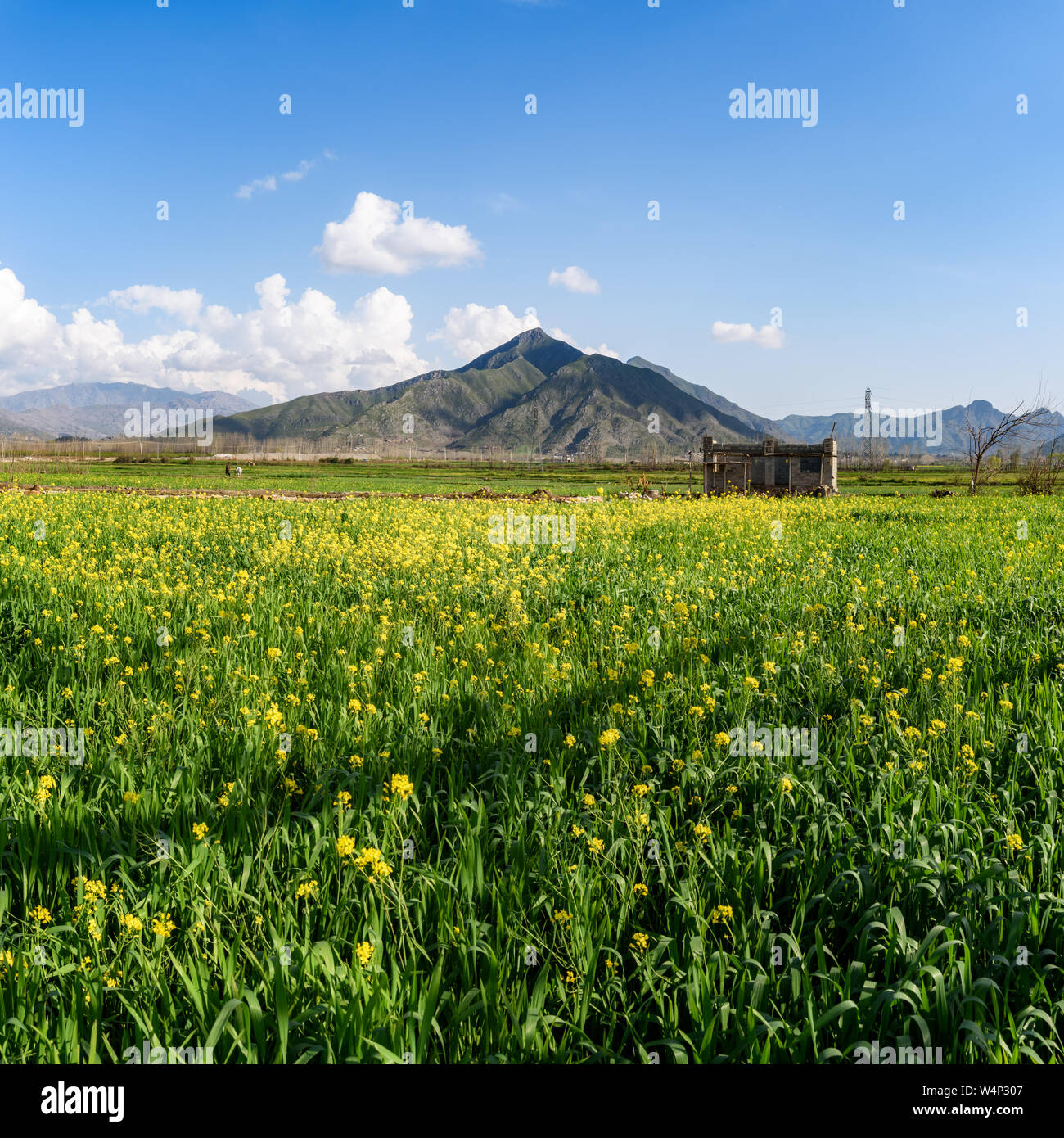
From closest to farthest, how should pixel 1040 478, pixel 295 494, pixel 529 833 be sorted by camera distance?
pixel 529 833 < pixel 295 494 < pixel 1040 478

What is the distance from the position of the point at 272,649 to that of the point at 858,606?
20.6 ft

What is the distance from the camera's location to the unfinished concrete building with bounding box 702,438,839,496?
39312mm

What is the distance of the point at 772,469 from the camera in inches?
1590

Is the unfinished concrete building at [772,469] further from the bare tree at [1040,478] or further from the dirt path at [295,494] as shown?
the dirt path at [295,494]

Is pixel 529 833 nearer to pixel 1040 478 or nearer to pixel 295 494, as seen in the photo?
pixel 295 494

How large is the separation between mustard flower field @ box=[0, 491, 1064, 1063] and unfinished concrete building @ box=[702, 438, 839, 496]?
3258 cm

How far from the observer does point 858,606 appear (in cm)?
796

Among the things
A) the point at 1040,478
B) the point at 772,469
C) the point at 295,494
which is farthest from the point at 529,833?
the point at 1040,478

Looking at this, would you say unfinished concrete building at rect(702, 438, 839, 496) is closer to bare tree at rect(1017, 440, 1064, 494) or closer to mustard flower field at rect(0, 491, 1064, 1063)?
bare tree at rect(1017, 440, 1064, 494)

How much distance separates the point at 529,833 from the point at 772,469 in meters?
40.1

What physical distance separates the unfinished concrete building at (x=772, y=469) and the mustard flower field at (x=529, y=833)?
107 feet
